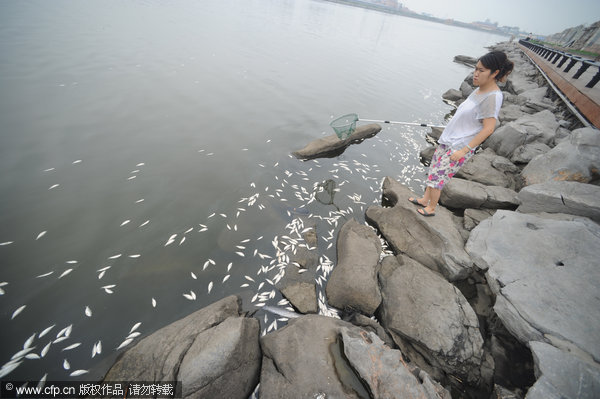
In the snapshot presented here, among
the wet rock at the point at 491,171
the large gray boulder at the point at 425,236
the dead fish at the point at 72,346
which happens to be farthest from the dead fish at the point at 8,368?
the wet rock at the point at 491,171

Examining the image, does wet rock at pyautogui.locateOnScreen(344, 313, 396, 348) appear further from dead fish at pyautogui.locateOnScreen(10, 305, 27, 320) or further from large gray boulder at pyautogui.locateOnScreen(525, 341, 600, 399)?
dead fish at pyautogui.locateOnScreen(10, 305, 27, 320)

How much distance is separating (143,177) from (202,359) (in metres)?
6.45

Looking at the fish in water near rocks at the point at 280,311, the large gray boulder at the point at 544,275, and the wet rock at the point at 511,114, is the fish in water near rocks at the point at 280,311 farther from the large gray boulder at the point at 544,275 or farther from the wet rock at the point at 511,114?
the wet rock at the point at 511,114

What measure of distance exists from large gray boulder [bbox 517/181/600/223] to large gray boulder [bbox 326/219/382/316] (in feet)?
14.5

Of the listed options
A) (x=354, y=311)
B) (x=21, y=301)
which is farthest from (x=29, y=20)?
(x=354, y=311)

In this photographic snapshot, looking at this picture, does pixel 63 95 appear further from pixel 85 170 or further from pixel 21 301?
pixel 21 301

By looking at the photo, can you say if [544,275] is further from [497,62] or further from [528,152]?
[528,152]

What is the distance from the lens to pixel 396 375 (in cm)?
329

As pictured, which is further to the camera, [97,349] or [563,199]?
[563,199]

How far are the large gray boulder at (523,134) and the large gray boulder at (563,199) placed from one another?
477cm

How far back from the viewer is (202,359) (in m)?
3.25

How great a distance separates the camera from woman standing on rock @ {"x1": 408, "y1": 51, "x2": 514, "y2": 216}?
4215 mm

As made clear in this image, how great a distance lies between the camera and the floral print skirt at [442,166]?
17.5ft

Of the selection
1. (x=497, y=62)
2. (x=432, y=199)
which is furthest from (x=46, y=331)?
(x=497, y=62)
